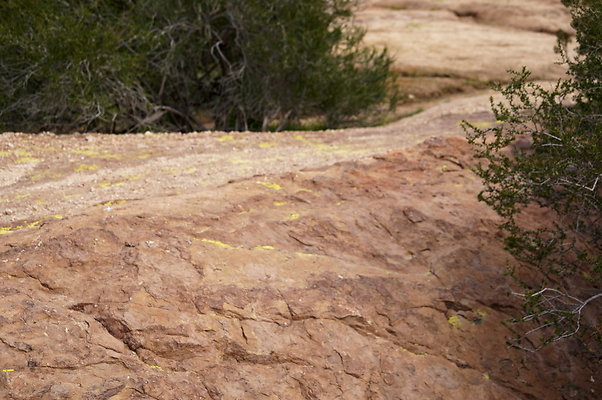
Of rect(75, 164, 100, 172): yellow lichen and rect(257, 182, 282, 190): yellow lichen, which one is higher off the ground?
rect(257, 182, 282, 190): yellow lichen

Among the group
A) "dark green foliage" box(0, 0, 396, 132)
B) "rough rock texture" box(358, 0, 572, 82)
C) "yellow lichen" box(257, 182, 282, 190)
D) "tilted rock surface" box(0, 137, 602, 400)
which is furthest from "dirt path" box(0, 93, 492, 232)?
"rough rock texture" box(358, 0, 572, 82)

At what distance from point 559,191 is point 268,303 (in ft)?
9.79

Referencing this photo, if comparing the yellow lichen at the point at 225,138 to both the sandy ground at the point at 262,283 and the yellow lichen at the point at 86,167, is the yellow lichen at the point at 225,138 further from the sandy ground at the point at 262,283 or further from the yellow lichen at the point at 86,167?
the yellow lichen at the point at 86,167

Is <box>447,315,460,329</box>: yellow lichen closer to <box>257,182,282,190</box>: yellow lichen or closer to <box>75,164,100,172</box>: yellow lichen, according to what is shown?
<box>257,182,282,190</box>: yellow lichen

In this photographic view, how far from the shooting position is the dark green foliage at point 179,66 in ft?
36.9

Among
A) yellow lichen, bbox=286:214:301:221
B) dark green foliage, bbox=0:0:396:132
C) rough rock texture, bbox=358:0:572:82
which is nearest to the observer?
yellow lichen, bbox=286:214:301:221

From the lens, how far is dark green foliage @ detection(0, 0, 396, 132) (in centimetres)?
1123

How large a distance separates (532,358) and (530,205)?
1.95m

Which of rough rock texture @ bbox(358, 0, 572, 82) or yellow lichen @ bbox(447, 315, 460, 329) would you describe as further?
rough rock texture @ bbox(358, 0, 572, 82)

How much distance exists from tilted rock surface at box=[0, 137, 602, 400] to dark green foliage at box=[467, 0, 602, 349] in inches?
12.3

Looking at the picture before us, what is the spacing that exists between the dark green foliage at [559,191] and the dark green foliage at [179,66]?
696cm

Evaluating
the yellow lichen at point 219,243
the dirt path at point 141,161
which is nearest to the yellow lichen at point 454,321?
the yellow lichen at point 219,243

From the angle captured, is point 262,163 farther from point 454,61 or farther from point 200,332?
point 454,61

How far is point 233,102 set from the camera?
14367mm
